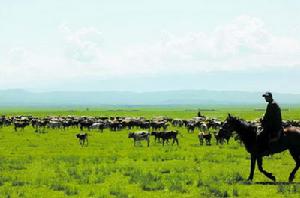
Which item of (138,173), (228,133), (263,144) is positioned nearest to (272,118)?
(263,144)

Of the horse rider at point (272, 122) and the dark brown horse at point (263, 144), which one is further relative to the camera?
the dark brown horse at point (263, 144)

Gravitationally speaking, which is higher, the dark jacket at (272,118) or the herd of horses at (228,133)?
the dark jacket at (272,118)

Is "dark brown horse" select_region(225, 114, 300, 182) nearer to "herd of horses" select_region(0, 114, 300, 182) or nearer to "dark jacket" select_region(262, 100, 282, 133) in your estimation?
"herd of horses" select_region(0, 114, 300, 182)

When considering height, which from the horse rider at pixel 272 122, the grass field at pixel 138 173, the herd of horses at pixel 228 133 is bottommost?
the grass field at pixel 138 173

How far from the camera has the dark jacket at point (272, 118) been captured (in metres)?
17.9

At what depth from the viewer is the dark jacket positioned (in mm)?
17922

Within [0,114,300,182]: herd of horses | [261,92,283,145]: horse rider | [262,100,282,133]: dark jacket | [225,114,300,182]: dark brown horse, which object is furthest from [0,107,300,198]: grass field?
[262,100,282,133]: dark jacket

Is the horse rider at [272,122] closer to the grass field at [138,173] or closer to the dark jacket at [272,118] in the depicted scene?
the dark jacket at [272,118]

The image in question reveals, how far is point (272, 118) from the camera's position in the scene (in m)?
18.0

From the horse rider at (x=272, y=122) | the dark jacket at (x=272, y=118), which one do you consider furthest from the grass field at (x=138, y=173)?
the dark jacket at (x=272, y=118)

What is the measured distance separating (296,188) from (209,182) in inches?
123

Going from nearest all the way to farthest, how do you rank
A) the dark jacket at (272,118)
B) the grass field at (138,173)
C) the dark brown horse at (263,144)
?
the grass field at (138,173) → the dark jacket at (272,118) → the dark brown horse at (263,144)

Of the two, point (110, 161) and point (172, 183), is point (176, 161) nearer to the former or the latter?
point (110, 161)

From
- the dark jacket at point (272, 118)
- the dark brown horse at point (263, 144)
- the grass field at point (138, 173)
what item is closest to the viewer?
the grass field at point (138, 173)
